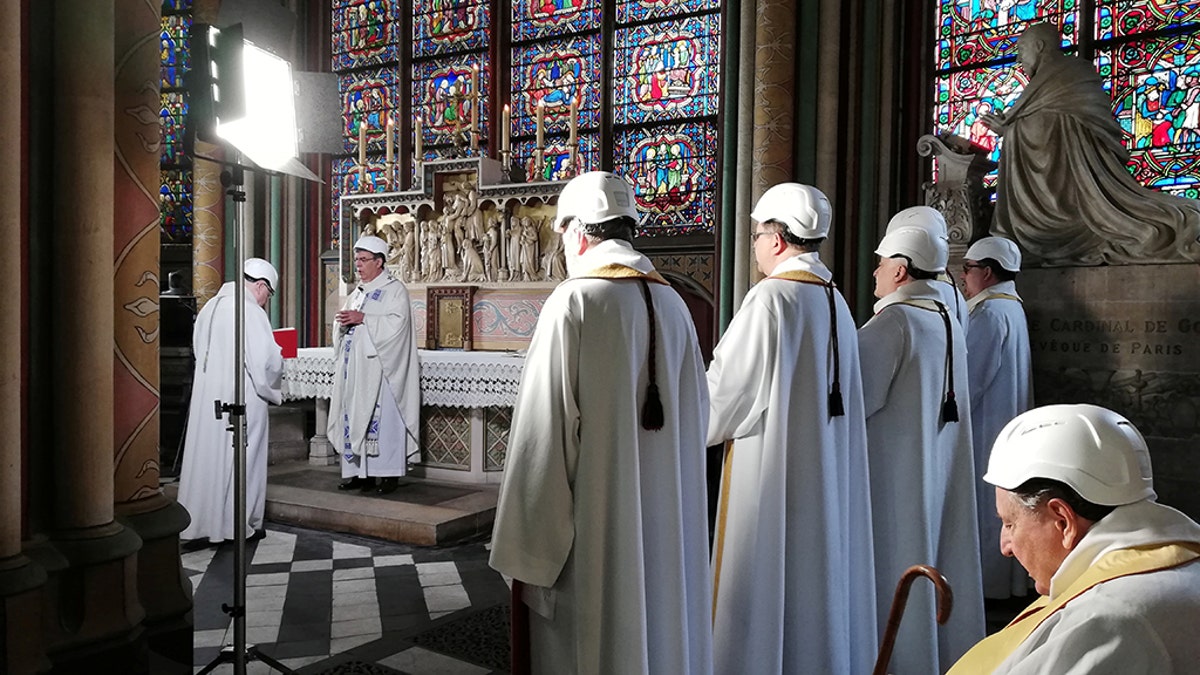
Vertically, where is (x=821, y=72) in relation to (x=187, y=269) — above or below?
above

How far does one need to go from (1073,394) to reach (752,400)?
3.24 m

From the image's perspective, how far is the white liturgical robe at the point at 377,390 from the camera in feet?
21.5

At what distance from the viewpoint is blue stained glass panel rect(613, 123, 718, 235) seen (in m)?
9.17

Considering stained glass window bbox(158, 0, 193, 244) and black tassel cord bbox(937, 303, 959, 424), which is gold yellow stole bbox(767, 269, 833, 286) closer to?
black tassel cord bbox(937, 303, 959, 424)

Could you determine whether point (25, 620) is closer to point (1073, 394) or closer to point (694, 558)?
point (694, 558)

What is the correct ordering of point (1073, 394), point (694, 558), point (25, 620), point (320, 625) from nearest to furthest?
point (25, 620) < point (694, 558) < point (320, 625) < point (1073, 394)

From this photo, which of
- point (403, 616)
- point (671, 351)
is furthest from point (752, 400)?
point (403, 616)

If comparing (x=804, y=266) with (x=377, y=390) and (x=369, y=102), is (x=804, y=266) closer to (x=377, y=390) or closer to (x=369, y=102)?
(x=377, y=390)

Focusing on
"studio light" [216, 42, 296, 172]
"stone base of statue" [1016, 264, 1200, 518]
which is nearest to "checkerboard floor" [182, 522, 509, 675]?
"studio light" [216, 42, 296, 172]

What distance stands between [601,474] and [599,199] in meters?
0.82

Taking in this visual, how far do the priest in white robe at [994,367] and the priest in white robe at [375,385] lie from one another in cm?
383

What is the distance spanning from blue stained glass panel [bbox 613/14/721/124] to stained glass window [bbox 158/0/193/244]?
5429mm

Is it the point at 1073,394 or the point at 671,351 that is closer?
the point at 671,351

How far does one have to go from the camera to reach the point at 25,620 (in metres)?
2.68
